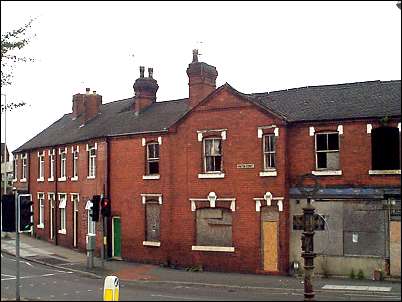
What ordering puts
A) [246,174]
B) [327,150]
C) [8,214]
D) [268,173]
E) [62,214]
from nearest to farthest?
[8,214]
[327,150]
[268,173]
[246,174]
[62,214]

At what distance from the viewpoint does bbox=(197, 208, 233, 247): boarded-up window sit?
2731cm

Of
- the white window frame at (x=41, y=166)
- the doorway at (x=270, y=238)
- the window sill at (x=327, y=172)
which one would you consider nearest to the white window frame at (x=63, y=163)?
the white window frame at (x=41, y=166)

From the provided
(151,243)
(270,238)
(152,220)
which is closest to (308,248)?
(270,238)

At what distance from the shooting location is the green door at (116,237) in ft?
107

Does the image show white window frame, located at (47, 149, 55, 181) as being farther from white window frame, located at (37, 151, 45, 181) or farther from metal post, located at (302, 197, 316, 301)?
metal post, located at (302, 197, 316, 301)

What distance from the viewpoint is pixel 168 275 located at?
26.5m

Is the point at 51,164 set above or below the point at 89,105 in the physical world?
below

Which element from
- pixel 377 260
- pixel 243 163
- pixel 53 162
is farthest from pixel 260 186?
pixel 53 162

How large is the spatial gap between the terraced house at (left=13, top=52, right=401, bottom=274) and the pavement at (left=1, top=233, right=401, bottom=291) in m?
0.69

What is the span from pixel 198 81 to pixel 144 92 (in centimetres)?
661

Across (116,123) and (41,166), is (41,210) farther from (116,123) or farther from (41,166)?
(116,123)

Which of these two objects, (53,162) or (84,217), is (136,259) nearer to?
(84,217)

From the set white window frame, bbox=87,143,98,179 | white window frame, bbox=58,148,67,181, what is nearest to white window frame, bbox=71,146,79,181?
white window frame, bbox=58,148,67,181

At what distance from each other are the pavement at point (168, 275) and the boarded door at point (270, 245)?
0.61 m
